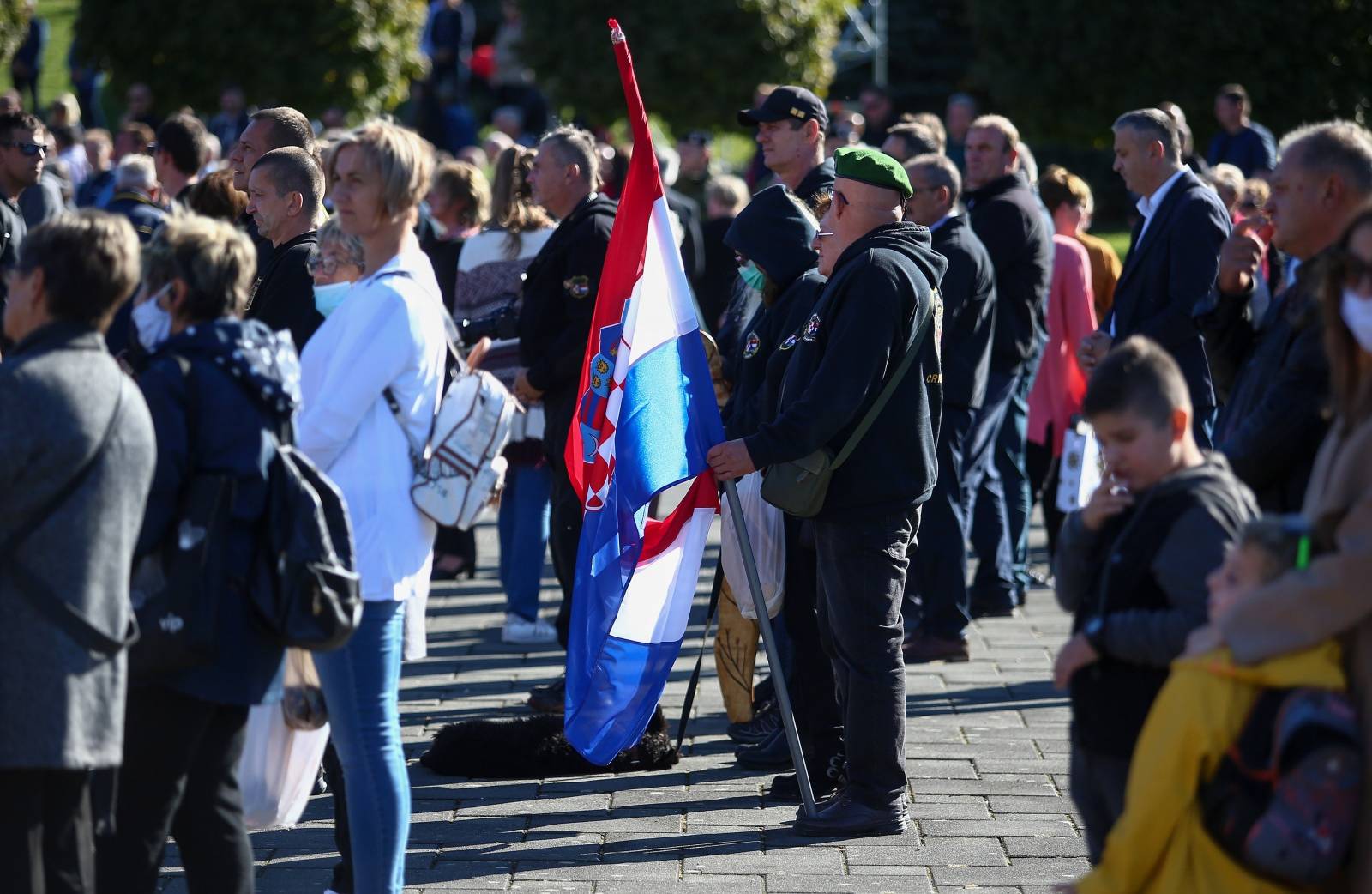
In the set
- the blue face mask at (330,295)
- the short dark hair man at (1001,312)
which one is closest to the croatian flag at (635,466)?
the blue face mask at (330,295)

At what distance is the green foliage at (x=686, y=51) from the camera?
20.9m

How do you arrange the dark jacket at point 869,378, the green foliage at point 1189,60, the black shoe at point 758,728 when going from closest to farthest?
1. the dark jacket at point 869,378
2. the black shoe at point 758,728
3. the green foliage at point 1189,60

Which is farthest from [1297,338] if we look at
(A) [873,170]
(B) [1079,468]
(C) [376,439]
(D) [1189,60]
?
(D) [1189,60]

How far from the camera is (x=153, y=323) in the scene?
13.4ft

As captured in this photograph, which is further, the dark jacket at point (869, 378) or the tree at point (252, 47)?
the tree at point (252, 47)

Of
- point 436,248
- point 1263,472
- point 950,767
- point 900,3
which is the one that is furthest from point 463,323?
point 900,3

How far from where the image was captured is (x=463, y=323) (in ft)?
24.9

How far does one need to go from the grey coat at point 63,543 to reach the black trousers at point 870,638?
2489 millimetres

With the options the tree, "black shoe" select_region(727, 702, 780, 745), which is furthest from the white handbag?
the tree

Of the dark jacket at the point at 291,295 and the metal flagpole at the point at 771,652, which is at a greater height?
the dark jacket at the point at 291,295

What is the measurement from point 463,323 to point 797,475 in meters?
2.57

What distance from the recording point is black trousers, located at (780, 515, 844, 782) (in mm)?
6098

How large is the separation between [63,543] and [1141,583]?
2.18m

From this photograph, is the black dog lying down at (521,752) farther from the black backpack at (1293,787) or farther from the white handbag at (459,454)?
the black backpack at (1293,787)
